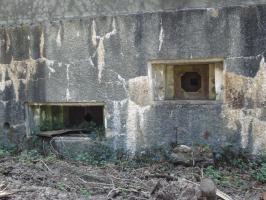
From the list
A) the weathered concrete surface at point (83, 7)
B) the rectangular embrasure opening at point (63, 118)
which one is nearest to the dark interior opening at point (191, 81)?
the weathered concrete surface at point (83, 7)

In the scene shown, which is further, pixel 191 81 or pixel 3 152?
pixel 3 152

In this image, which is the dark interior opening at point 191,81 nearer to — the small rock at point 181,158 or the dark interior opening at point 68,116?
the small rock at point 181,158

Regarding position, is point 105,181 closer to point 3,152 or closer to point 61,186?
point 61,186

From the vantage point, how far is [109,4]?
5.24 metres

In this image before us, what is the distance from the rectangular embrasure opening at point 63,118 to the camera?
5691 mm

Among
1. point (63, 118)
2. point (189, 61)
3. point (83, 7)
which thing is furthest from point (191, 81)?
point (63, 118)

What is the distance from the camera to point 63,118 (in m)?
5.90

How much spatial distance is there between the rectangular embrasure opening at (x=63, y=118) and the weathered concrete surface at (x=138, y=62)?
0.15 metres

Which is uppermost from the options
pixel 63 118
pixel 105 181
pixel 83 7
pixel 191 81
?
pixel 83 7

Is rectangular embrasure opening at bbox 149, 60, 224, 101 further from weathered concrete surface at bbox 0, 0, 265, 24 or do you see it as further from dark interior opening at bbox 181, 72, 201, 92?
weathered concrete surface at bbox 0, 0, 265, 24

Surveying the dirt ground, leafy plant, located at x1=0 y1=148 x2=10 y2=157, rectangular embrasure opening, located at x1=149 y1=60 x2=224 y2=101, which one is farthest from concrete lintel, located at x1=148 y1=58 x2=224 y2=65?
leafy plant, located at x1=0 y1=148 x2=10 y2=157

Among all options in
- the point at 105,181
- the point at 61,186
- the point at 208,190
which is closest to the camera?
the point at 208,190

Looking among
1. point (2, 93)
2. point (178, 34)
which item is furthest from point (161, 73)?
point (2, 93)

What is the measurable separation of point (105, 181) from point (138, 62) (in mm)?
1384
